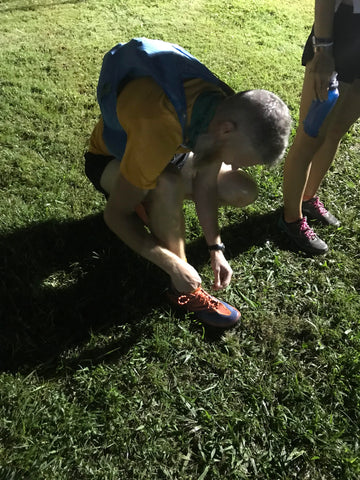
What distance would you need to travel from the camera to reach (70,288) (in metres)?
2.25

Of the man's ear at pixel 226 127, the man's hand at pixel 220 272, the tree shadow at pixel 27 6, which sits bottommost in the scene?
the man's hand at pixel 220 272

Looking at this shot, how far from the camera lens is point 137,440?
1.74 m

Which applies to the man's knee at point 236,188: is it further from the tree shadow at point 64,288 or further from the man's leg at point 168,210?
the tree shadow at point 64,288

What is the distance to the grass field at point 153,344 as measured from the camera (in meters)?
1.71

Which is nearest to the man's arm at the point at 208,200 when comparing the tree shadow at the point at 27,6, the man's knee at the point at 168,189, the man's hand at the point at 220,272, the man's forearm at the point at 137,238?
the man's hand at the point at 220,272

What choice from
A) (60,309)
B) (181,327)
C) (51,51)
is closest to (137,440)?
(181,327)

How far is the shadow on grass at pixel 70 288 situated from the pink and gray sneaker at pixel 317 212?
398 millimetres

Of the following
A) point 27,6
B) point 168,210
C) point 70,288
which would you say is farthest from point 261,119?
point 27,6

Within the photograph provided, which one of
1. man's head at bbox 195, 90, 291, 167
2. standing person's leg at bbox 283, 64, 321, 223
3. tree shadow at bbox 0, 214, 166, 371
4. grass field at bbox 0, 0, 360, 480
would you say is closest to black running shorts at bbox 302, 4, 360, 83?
standing person's leg at bbox 283, 64, 321, 223

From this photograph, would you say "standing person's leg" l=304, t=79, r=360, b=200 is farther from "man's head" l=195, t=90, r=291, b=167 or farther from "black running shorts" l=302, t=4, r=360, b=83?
"man's head" l=195, t=90, r=291, b=167

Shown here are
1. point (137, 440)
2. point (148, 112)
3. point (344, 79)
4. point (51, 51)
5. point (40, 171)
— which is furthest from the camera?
point (51, 51)

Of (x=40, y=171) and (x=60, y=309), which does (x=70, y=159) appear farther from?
(x=60, y=309)

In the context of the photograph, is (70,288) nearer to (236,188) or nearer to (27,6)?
(236,188)

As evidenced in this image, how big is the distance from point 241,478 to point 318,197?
195 centimetres
